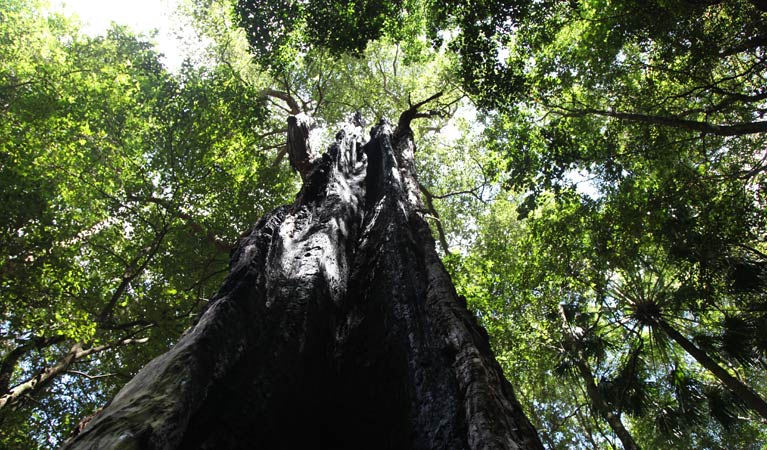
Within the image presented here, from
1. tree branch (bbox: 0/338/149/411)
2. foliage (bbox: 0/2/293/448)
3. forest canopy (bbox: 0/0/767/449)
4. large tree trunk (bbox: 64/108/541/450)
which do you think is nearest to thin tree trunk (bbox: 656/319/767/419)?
forest canopy (bbox: 0/0/767/449)

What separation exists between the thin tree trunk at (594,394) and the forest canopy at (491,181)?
0.06m

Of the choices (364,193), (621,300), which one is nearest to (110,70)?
(364,193)

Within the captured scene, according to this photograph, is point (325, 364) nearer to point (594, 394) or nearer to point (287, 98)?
point (594, 394)

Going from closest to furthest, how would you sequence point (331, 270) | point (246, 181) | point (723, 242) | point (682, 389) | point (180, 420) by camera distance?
1. point (180, 420)
2. point (331, 270)
3. point (723, 242)
4. point (682, 389)
5. point (246, 181)

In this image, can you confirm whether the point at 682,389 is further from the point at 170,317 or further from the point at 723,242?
the point at 170,317

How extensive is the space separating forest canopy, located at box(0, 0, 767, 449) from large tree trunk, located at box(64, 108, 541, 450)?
475 cm

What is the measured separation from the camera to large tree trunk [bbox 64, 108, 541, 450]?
1645 millimetres

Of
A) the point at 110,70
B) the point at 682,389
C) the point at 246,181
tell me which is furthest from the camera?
the point at 110,70

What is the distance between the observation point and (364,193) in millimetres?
5344

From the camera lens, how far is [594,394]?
8633 millimetres

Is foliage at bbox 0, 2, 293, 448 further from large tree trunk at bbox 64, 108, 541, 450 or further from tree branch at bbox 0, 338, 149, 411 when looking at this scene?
large tree trunk at bbox 64, 108, 541, 450

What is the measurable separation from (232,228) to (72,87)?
433cm

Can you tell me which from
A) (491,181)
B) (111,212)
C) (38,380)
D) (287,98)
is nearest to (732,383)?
(491,181)

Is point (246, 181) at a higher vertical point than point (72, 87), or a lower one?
lower
